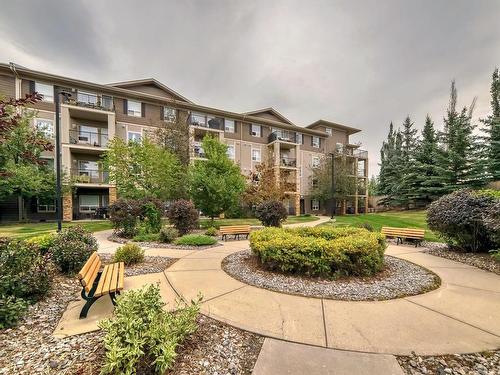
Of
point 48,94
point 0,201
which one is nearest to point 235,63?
point 48,94

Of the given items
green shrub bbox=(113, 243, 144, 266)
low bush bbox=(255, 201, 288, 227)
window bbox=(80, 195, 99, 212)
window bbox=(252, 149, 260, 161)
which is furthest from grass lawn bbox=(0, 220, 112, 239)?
window bbox=(252, 149, 260, 161)

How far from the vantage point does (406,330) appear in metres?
3.10

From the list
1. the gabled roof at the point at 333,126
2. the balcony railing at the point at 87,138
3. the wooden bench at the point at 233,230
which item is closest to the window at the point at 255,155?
the gabled roof at the point at 333,126

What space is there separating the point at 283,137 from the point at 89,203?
79.1 ft

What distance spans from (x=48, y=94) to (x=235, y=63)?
1730 cm

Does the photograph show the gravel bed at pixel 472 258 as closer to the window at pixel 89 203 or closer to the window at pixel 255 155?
the window at pixel 255 155

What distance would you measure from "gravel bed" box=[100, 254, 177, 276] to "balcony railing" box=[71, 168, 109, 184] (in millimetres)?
15793

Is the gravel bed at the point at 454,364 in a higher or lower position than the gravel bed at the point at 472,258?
higher

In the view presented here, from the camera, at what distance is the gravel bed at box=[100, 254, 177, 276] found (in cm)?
584

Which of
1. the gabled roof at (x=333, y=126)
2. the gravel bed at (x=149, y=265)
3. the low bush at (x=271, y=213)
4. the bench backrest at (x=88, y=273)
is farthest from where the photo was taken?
the gabled roof at (x=333, y=126)

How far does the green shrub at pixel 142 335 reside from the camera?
2.08 m

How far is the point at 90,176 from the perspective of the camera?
20.2 m

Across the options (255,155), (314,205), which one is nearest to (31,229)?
(255,155)

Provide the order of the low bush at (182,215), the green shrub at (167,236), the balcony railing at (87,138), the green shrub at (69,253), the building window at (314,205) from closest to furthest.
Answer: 1. the green shrub at (69,253)
2. the green shrub at (167,236)
3. the low bush at (182,215)
4. the balcony railing at (87,138)
5. the building window at (314,205)
